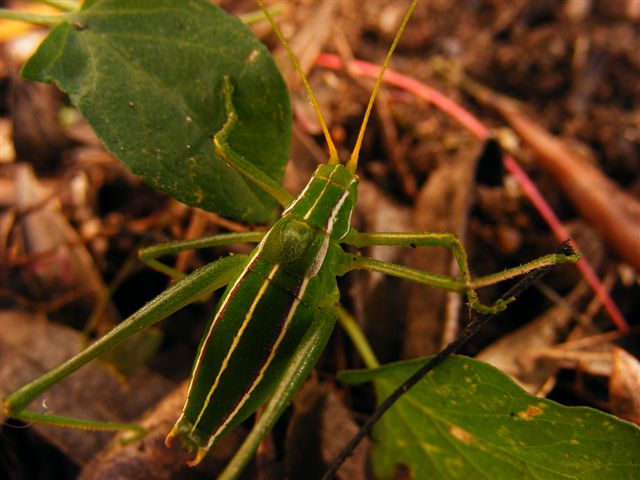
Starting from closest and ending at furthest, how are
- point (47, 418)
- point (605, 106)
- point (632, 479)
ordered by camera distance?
point (632, 479), point (47, 418), point (605, 106)

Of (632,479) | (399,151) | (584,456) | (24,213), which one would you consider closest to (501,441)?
(584,456)

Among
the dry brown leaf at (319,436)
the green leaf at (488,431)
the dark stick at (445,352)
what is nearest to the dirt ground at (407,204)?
the dry brown leaf at (319,436)

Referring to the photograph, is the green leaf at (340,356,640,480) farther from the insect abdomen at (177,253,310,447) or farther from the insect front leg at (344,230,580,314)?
the insect abdomen at (177,253,310,447)

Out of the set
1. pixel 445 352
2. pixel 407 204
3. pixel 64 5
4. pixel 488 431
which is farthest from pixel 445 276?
pixel 64 5

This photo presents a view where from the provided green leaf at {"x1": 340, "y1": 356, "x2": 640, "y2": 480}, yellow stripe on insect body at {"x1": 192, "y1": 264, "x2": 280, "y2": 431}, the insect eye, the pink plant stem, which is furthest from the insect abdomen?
the pink plant stem

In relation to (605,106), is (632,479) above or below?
below

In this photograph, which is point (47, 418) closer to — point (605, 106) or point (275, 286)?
point (275, 286)
